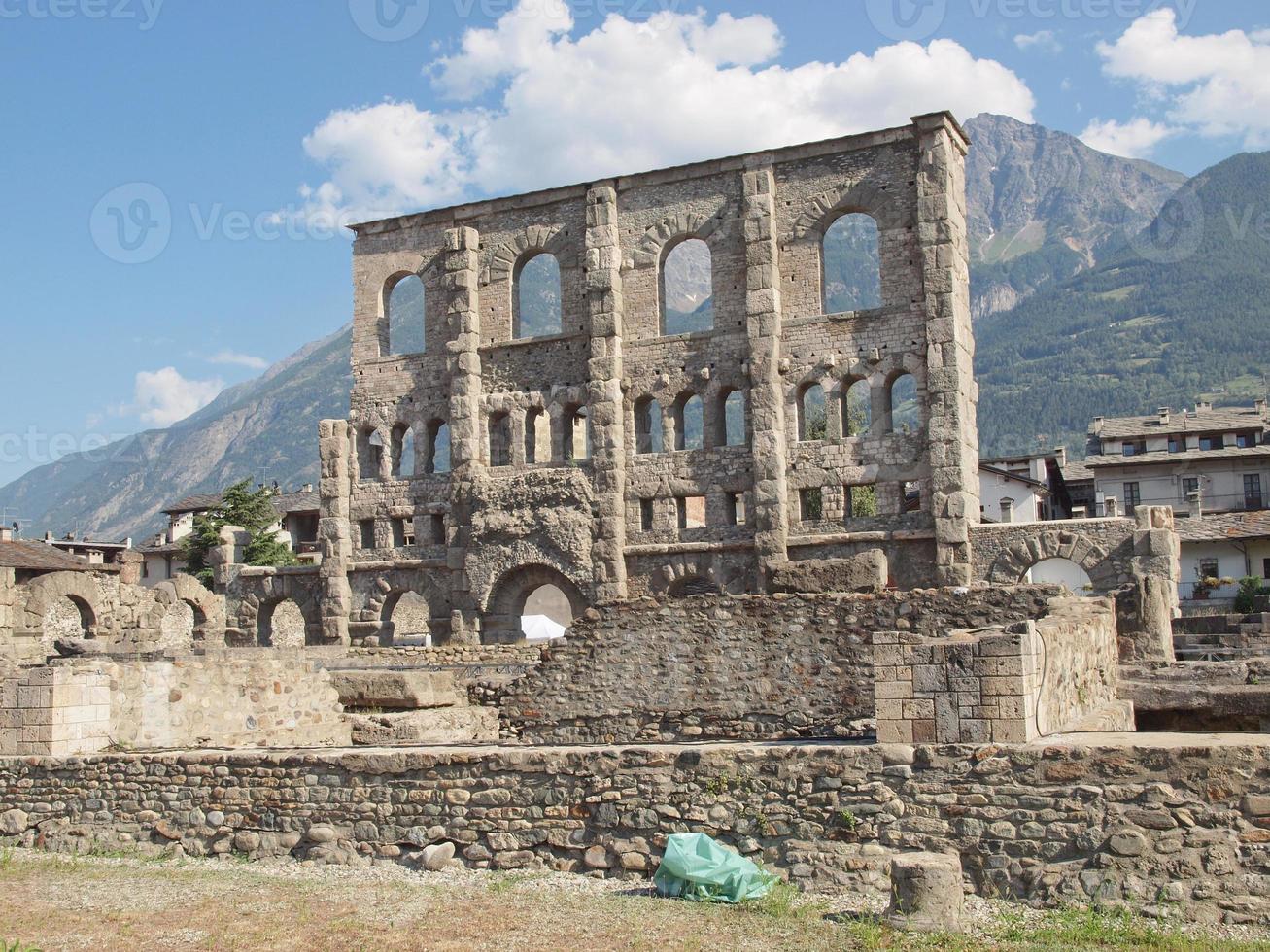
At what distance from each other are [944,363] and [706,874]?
2120 centimetres

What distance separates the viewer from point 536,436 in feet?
112

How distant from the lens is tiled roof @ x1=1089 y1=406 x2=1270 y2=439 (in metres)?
65.5

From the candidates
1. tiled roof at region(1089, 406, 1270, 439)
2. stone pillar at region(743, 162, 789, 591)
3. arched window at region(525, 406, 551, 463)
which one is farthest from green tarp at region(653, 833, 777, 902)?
tiled roof at region(1089, 406, 1270, 439)

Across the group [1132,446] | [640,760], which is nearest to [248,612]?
[640,760]

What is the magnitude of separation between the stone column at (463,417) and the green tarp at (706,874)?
76.6ft

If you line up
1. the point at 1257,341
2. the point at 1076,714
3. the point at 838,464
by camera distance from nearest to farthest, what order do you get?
the point at 1076,714 → the point at 838,464 → the point at 1257,341

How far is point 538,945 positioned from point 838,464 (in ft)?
73.1

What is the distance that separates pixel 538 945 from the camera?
887 centimetres

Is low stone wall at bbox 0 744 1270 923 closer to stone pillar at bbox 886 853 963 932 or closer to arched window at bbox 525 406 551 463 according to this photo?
stone pillar at bbox 886 853 963 932

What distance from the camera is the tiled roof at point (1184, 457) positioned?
209ft

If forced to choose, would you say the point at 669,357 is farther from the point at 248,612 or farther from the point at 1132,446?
the point at 1132,446

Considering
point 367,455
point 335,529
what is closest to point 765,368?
point 367,455

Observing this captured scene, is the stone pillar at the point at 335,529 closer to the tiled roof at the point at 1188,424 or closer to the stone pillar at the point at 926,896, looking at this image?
the stone pillar at the point at 926,896

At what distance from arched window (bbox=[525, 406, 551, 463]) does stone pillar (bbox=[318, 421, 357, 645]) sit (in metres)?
5.14
